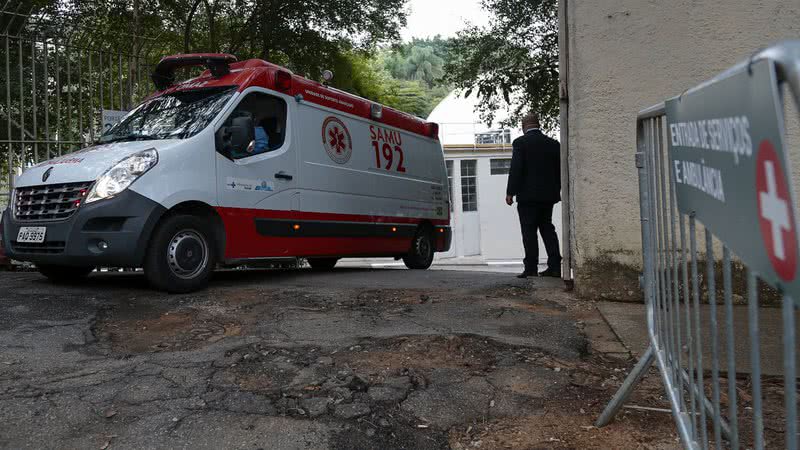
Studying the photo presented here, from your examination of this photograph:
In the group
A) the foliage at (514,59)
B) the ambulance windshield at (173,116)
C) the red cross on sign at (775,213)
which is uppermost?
the foliage at (514,59)

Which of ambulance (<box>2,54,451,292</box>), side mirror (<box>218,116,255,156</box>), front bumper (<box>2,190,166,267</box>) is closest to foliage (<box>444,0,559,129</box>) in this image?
ambulance (<box>2,54,451,292</box>)

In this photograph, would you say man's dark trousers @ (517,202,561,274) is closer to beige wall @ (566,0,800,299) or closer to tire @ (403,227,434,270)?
beige wall @ (566,0,800,299)

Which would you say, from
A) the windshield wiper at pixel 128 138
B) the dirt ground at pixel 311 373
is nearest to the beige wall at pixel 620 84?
the dirt ground at pixel 311 373

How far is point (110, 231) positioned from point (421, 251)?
530 cm

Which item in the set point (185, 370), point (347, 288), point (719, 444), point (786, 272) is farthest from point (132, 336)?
point (786, 272)

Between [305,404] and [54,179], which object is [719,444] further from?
[54,179]

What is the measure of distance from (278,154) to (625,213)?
11.2ft

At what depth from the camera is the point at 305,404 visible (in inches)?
122

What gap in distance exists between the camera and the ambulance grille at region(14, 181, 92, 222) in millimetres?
5512

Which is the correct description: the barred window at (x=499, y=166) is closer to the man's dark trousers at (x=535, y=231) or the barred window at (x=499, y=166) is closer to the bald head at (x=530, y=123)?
the bald head at (x=530, y=123)

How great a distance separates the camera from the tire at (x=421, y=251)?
985cm

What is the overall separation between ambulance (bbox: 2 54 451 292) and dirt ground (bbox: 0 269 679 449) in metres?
0.50

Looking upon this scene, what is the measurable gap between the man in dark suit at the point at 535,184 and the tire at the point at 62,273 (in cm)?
453

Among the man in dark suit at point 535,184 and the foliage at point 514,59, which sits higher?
the foliage at point 514,59
